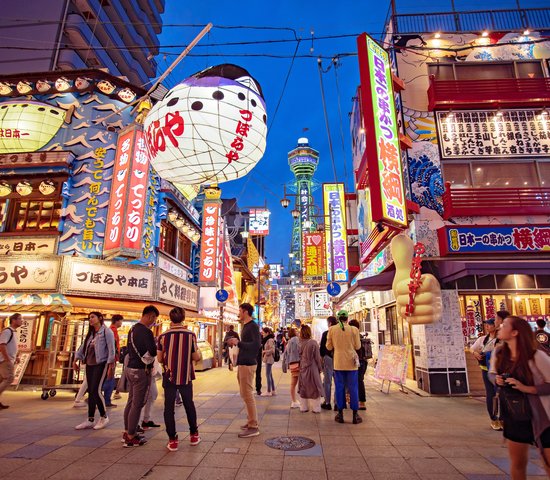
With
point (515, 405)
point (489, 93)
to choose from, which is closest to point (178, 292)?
point (489, 93)

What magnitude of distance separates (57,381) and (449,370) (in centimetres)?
1220

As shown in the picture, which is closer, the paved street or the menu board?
the paved street

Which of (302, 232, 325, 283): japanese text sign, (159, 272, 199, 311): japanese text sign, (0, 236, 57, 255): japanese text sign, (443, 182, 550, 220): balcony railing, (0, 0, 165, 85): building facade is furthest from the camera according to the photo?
(302, 232, 325, 283): japanese text sign

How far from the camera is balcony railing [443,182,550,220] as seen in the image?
11297 millimetres

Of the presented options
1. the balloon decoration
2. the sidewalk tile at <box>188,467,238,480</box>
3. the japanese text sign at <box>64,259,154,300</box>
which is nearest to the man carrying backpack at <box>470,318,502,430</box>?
the balloon decoration

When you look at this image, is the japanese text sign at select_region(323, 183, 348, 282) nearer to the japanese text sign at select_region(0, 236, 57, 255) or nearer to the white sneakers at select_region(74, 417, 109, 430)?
the japanese text sign at select_region(0, 236, 57, 255)

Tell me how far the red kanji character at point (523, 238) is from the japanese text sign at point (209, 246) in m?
12.3

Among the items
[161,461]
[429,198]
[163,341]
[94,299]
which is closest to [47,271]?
[94,299]

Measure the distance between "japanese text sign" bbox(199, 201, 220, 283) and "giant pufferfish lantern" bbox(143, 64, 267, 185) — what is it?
11.6 metres

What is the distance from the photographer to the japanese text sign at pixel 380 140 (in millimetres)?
9852

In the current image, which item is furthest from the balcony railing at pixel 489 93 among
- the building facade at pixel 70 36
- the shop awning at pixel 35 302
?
the shop awning at pixel 35 302

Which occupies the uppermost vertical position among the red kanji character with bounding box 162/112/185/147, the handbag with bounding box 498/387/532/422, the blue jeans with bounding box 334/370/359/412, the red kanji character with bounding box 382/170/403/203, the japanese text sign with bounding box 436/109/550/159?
the japanese text sign with bounding box 436/109/550/159

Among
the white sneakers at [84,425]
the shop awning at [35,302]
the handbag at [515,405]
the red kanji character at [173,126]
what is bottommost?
the white sneakers at [84,425]

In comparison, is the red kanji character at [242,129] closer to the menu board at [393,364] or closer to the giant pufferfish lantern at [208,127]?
the giant pufferfish lantern at [208,127]
